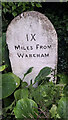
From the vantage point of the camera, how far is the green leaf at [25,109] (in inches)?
36.7

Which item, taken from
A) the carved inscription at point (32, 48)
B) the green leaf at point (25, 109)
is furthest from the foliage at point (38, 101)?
the carved inscription at point (32, 48)

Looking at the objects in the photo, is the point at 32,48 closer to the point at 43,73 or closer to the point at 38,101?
the point at 43,73

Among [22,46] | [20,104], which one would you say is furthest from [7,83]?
[22,46]

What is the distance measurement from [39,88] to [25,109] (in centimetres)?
23

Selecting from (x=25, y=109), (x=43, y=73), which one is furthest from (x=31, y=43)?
(x=25, y=109)

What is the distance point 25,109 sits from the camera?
95cm

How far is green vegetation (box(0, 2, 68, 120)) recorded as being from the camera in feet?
3.04

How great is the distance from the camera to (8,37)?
1.22m

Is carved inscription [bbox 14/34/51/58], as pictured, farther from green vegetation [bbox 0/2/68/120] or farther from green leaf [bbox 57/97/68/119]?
green leaf [bbox 57/97/68/119]

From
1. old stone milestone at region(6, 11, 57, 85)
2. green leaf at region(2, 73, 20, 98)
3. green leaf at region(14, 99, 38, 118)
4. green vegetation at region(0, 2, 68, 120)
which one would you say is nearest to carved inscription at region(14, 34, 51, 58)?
old stone milestone at region(6, 11, 57, 85)

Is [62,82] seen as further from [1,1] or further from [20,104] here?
[1,1]

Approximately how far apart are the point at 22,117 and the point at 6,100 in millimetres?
406

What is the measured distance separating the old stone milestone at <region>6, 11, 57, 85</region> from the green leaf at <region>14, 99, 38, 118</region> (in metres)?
0.42

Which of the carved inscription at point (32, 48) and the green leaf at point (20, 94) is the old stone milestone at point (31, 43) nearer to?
the carved inscription at point (32, 48)
